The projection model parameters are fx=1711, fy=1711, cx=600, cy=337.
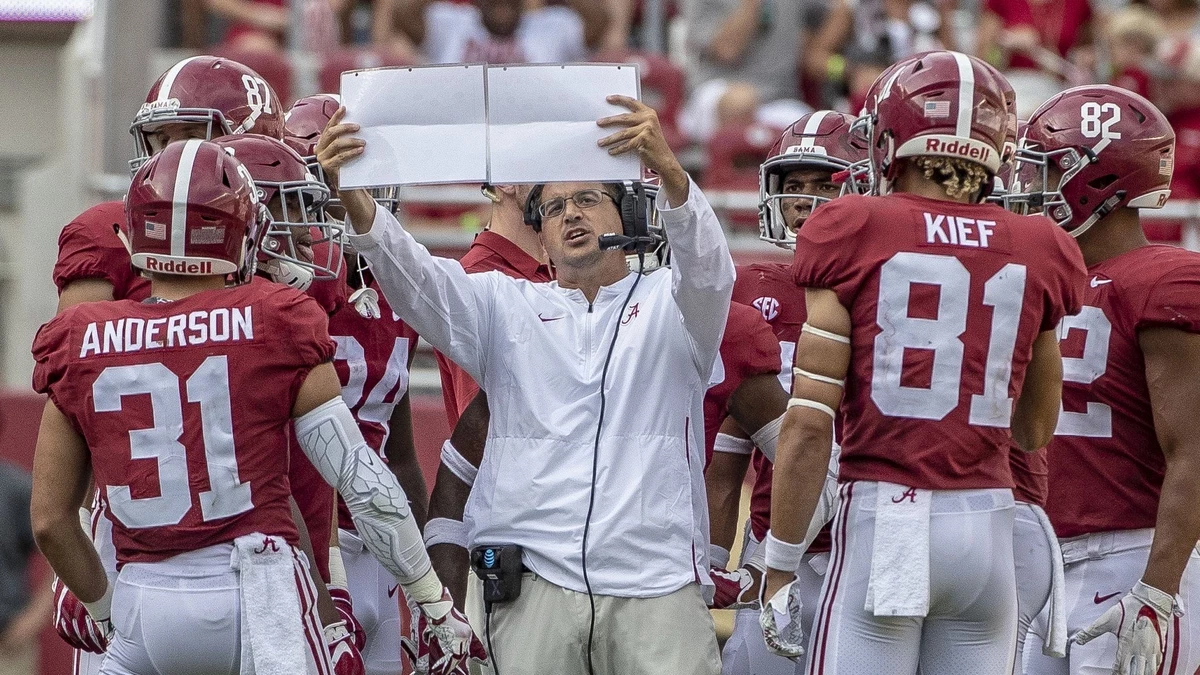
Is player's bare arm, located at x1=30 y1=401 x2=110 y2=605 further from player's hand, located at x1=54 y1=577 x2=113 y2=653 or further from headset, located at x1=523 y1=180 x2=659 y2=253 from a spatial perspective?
headset, located at x1=523 y1=180 x2=659 y2=253

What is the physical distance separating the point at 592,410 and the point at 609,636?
517mm

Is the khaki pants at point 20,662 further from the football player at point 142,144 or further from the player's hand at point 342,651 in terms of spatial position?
the player's hand at point 342,651

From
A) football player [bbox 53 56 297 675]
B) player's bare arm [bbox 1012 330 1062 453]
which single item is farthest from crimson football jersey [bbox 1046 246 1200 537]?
football player [bbox 53 56 297 675]

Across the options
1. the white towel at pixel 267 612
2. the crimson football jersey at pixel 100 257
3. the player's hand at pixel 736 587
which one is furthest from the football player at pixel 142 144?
the player's hand at pixel 736 587

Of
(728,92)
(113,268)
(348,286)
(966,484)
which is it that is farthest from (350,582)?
(728,92)

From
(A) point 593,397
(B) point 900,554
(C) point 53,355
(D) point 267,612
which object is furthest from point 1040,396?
(C) point 53,355

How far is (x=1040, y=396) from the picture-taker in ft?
12.8

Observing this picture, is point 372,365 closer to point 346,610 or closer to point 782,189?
point 346,610

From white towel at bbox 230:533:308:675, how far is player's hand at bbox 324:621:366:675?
415mm

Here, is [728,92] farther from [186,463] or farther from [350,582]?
[186,463]

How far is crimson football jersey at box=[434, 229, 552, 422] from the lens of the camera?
4.89 meters

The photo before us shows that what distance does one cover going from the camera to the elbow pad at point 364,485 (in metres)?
3.70

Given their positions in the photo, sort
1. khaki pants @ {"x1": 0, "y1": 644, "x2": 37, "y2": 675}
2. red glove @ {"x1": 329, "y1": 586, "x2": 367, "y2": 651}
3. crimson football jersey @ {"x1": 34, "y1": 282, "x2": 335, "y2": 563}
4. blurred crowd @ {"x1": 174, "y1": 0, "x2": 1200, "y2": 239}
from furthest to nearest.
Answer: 1. blurred crowd @ {"x1": 174, "y1": 0, "x2": 1200, "y2": 239}
2. khaki pants @ {"x1": 0, "y1": 644, "x2": 37, "y2": 675}
3. red glove @ {"x1": 329, "y1": 586, "x2": 367, "y2": 651}
4. crimson football jersey @ {"x1": 34, "y1": 282, "x2": 335, "y2": 563}

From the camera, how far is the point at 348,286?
488cm
